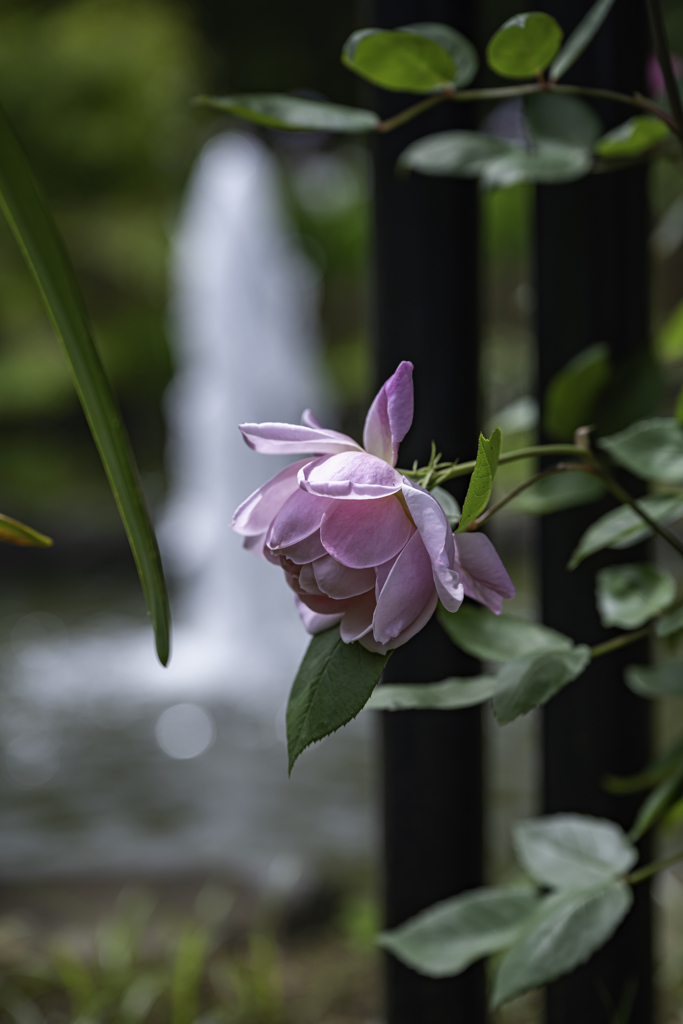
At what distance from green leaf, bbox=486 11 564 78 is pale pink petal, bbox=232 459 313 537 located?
18cm

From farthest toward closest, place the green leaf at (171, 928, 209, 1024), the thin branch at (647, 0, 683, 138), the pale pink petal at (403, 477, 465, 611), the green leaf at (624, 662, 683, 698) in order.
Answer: the green leaf at (171, 928, 209, 1024) < the green leaf at (624, 662, 683, 698) < the thin branch at (647, 0, 683, 138) < the pale pink petal at (403, 477, 465, 611)

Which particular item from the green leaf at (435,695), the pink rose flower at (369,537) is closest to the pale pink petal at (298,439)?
the pink rose flower at (369,537)

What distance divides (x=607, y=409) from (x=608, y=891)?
21 centimetres

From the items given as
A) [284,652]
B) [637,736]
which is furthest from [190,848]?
[284,652]

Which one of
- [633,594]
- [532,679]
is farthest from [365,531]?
[633,594]

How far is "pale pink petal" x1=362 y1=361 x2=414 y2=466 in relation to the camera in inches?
7.8

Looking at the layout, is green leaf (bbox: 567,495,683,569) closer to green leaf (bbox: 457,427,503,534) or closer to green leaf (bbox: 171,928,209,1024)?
green leaf (bbox: 457,427,503,534)

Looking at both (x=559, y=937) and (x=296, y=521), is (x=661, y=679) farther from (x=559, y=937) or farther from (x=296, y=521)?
(x=296, y=521)

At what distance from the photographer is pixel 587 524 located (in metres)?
0.49

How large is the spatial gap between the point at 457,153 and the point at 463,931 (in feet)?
1.15

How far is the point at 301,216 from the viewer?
7160 mm

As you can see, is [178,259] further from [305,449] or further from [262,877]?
[305,449]

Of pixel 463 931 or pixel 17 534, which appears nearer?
pixel 17 534

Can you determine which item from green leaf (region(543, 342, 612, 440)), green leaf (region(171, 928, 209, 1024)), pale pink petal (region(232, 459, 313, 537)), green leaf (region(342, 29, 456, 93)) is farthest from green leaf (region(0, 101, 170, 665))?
green leaf (region(171, 928, 209, 1024))
